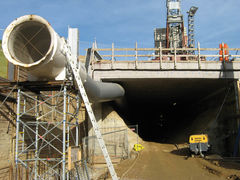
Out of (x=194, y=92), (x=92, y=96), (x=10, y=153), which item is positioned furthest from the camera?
(x=194, y=92)

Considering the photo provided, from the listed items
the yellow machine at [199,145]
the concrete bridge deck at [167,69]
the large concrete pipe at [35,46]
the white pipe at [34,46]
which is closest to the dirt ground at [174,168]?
the yellow machine at [199,145]

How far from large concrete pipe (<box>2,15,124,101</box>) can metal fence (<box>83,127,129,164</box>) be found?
684 cm

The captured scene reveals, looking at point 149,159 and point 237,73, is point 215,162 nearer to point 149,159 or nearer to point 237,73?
point 149,159

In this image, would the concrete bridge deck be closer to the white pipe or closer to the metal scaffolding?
the metal scaffolding

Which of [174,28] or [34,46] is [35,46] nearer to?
[34,46]

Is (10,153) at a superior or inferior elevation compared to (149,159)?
superior

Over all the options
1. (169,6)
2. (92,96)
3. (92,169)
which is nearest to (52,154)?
(92,169)

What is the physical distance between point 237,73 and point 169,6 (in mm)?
22875

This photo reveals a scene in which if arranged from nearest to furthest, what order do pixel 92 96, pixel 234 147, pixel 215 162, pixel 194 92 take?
pixel 92 96 → pixel 215 162 → pixel 234 147 → pixel 194 92

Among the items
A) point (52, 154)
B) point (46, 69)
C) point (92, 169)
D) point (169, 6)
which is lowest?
point (92, 169)

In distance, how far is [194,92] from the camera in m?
20.6

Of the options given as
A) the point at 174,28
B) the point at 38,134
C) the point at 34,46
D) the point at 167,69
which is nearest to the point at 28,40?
the point at 34,46

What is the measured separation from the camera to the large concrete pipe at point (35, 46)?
7.29 metres

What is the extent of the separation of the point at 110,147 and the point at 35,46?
8.94 metres
